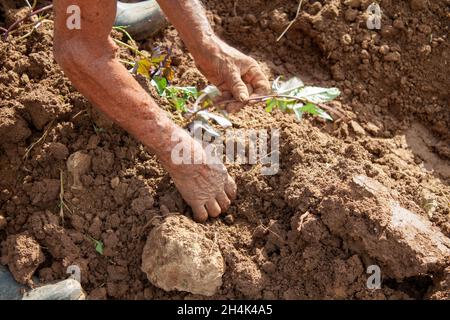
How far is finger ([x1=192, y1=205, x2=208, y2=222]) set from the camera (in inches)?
100

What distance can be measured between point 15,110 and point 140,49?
80cm

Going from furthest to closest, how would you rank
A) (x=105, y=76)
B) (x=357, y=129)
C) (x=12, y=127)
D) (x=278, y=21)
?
(x=278, y=21) → (x=357, y=129) → (x=12, y=127) → (x=105, y=76)

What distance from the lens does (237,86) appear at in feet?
8.48

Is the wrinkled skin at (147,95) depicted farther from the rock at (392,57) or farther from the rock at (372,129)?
the rock at (392,57)

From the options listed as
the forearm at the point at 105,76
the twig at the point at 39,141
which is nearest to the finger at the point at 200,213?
the forearm at the point at 105,76

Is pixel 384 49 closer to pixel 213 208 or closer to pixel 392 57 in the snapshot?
pixel 392 57

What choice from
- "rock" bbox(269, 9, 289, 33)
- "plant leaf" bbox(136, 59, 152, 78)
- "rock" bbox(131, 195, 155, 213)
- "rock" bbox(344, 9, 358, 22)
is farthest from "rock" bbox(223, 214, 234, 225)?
"rock" bbox(344, 9, 358, 22)

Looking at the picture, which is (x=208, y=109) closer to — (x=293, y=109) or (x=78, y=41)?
(x=293, y=109)

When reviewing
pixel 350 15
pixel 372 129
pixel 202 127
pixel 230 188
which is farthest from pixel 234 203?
pixel 350 15

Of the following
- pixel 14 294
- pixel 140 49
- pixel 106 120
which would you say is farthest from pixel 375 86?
pixel 14 294

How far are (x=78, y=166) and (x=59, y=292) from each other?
53cm

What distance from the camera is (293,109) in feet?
8.01

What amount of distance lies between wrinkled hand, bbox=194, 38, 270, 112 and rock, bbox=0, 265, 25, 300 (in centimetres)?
109

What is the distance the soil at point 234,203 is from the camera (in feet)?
8.13
